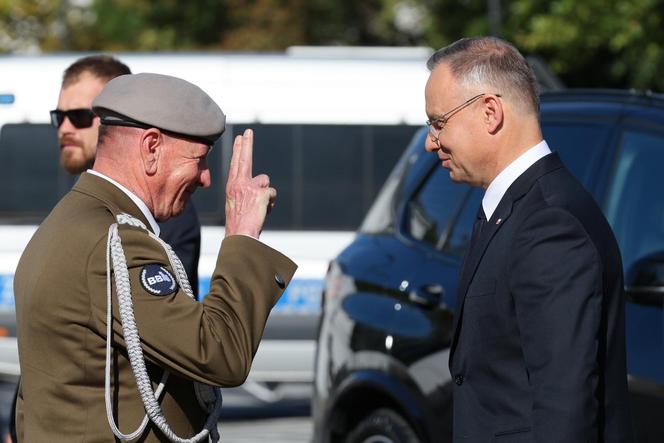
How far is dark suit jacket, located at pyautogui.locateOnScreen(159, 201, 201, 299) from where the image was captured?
178 inches

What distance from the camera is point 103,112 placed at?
3246mm

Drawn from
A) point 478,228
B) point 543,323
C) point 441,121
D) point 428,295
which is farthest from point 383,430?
point 543,323

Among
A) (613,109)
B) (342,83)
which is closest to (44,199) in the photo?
(342,83)

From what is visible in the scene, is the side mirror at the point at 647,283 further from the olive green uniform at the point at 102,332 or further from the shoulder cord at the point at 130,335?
the shoulder cord at the point at 130,335

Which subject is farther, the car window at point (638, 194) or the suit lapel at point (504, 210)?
the car window at point (638, 194)

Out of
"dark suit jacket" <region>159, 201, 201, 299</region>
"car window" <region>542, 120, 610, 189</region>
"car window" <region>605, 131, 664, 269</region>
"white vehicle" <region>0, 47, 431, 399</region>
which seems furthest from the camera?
"white vehicle" <region>0, 47, 431, 399</region>

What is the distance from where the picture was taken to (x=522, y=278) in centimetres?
311

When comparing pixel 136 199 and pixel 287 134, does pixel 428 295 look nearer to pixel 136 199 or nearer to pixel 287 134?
pixel 136 199

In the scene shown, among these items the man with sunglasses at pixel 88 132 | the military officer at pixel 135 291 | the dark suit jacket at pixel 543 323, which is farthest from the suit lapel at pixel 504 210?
the man with sunglasses at pixel 88 132

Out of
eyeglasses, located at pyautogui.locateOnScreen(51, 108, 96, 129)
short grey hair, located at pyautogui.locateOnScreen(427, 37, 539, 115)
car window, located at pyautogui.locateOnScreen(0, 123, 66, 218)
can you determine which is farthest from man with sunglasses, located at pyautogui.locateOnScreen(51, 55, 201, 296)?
car window, located at pyautogui.locateOnScreen(0, 123, 66, 218)

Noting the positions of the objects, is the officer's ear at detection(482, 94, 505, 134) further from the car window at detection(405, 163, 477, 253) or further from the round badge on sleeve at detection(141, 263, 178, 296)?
the car window at detection(405, 163, 477, 253)

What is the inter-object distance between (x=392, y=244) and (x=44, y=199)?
4.90 metres

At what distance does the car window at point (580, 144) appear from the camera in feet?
17.0

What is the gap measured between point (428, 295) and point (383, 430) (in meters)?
0.63
